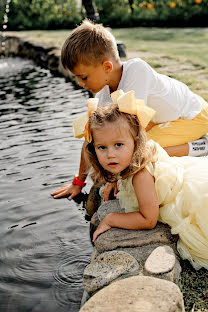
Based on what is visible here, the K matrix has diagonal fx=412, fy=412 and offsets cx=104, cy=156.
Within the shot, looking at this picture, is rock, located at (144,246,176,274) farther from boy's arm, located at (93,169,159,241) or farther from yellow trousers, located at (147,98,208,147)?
yellow trousers, located at (147,98,208,147)

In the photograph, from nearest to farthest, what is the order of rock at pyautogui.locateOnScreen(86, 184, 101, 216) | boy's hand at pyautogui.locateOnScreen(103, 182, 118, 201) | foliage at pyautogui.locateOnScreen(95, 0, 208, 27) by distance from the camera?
1. boy's hand at pyautogui.locateOnScreen(103, 182, 118, 201)
2. rock at pyautogui.locateOnScreen(86, 184, 101, 216)
3. foliage at pyautogui.locateOnScreen(95, 0, 208, 27)

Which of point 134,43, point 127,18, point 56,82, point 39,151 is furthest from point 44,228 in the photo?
point 127,18

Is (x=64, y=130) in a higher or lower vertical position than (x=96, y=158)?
lower

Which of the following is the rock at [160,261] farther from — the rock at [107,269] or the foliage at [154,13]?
the foliage at [154,13]

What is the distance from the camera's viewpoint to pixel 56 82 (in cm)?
855

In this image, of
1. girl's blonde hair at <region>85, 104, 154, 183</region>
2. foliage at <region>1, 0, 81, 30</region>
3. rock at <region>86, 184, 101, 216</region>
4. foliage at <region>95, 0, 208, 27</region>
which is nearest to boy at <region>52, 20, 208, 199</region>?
rock at <region>86, 184, 101, 216</region>

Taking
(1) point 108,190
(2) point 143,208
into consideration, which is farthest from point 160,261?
(1) point 108,190

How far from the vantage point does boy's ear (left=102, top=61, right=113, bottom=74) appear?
3.38 metres

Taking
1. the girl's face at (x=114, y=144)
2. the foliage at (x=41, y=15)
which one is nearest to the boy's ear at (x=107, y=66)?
the girl's face at (x=114, y=144)

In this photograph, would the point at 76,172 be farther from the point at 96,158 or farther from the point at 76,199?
the point at 96,158

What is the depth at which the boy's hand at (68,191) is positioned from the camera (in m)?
3.97

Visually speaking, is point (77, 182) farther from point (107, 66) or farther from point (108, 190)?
point (107, 66)

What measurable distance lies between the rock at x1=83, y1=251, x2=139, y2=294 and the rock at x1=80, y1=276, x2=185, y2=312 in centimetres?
15

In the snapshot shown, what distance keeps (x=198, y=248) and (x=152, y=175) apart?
1.76ft
